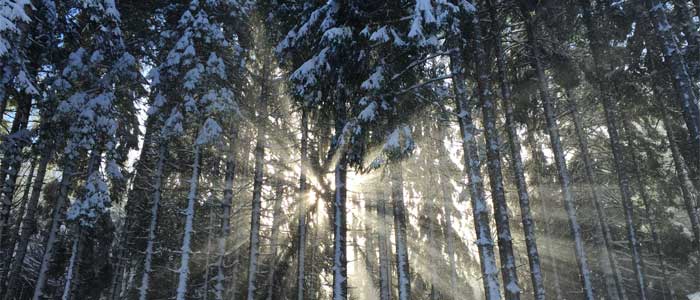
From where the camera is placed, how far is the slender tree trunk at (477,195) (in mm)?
8039

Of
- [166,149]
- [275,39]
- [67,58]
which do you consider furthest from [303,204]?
[67,58]

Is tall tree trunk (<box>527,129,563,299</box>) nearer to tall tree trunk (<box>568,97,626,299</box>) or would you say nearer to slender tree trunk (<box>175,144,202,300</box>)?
tall tree trunk (<box>568,97,626,299</box>)

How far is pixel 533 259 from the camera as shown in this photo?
1005 cm

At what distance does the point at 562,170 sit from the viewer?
37.2 ft

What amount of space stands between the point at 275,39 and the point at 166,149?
572cm

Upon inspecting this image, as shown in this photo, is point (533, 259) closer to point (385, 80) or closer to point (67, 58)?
point (385, 80)

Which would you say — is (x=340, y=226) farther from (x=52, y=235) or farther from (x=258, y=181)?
(x=52, y=235)

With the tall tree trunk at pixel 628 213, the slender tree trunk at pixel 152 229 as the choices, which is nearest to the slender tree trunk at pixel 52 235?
the slender tree trunk at pixel 152 229

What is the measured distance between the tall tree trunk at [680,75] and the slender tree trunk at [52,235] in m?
16.7

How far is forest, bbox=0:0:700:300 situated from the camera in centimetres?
972

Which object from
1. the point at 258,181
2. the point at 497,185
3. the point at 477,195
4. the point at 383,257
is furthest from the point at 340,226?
the point at 258,181

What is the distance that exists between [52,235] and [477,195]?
Answer: 39.8 feet

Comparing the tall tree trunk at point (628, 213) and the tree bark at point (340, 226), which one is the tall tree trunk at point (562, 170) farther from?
the tree bark at point (340, 226)

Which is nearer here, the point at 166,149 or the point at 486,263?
the point at 486,263
